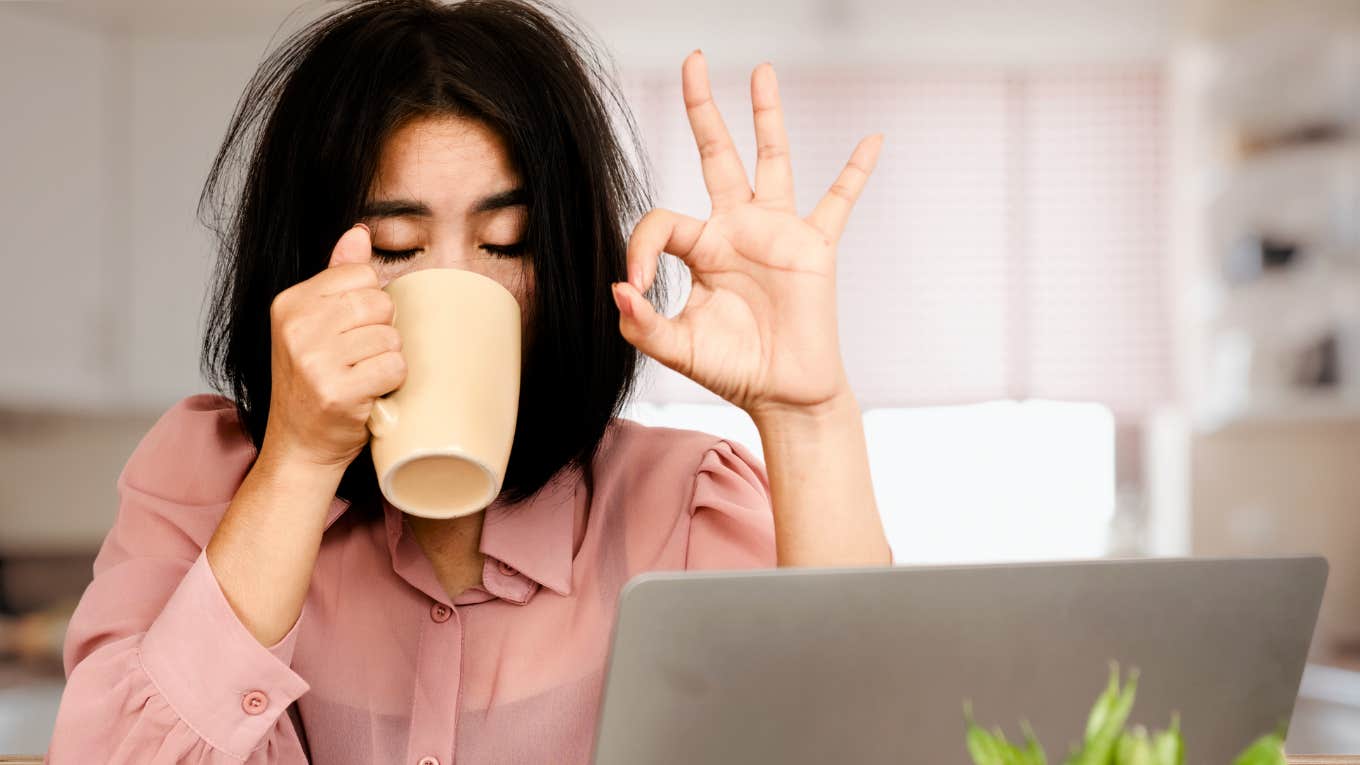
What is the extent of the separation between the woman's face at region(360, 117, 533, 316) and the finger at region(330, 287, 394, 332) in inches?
5.3

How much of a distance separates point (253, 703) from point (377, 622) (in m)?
0.19

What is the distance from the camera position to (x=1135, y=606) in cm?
55

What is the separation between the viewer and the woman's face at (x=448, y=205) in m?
0.89

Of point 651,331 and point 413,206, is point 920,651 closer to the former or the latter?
point 651,331

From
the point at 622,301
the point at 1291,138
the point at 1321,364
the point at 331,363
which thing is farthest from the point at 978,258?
the point at 331,363

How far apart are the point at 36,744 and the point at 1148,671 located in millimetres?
3691

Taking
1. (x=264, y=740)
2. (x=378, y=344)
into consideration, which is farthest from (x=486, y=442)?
(x=264, y=740)

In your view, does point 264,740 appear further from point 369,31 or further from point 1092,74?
point 1092,74

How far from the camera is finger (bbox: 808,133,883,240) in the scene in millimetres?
842

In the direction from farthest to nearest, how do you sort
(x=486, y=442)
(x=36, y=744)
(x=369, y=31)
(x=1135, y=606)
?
(x=36, y=744), (x=369, y=31), (x=486, y=442), (x=1135, y=606)

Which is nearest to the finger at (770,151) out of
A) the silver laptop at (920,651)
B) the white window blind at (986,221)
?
the silver laptop at (920,651)

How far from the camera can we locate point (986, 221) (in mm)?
5121

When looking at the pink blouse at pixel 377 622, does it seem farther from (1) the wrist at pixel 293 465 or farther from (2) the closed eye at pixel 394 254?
(2) the closed eye at pixel 394 254

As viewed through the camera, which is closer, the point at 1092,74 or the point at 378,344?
the point at 378,344
